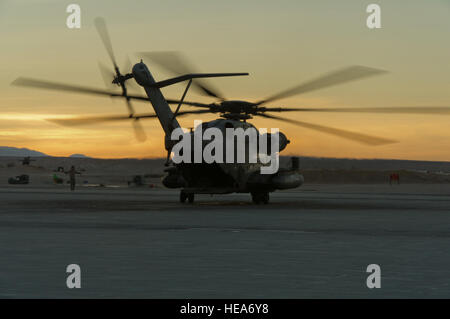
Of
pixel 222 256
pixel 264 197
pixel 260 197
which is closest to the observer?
pixel 222 256

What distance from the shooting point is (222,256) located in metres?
16.8

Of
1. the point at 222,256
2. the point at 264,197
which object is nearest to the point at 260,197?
the point at 264,197

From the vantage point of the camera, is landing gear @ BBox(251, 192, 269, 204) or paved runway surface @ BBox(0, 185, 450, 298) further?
landing gear @ BBox(251, 192, 269, 204)

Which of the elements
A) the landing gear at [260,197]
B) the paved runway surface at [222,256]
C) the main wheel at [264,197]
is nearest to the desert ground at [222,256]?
the paved runway surface at [222,256]

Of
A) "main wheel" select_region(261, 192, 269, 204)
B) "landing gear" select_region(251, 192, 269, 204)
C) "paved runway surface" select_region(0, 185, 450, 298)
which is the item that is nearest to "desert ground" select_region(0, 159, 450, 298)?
"paved runway surface" select_region(0, 185, 450, 298)

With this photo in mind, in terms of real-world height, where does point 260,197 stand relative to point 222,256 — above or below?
above

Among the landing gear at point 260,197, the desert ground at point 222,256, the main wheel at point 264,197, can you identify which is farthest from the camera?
the main wheel at point 264,197

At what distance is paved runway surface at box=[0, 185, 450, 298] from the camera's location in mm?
12312

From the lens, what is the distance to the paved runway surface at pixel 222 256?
12312 mm

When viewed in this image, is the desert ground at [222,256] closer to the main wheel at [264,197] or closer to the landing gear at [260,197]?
the landing gear at [260,197]

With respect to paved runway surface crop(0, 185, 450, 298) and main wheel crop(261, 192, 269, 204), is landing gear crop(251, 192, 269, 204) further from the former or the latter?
paved runway surface crop(0, 185, 450, 298)

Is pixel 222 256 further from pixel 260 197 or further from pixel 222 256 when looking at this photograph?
pixel 260 197

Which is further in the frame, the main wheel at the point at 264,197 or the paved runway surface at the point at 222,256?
the main wheel at the point at 264,197

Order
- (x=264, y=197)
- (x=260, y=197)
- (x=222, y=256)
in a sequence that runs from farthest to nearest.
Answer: (x=264, y=197) < (x=260, y=197) < (x=222, y=256)
